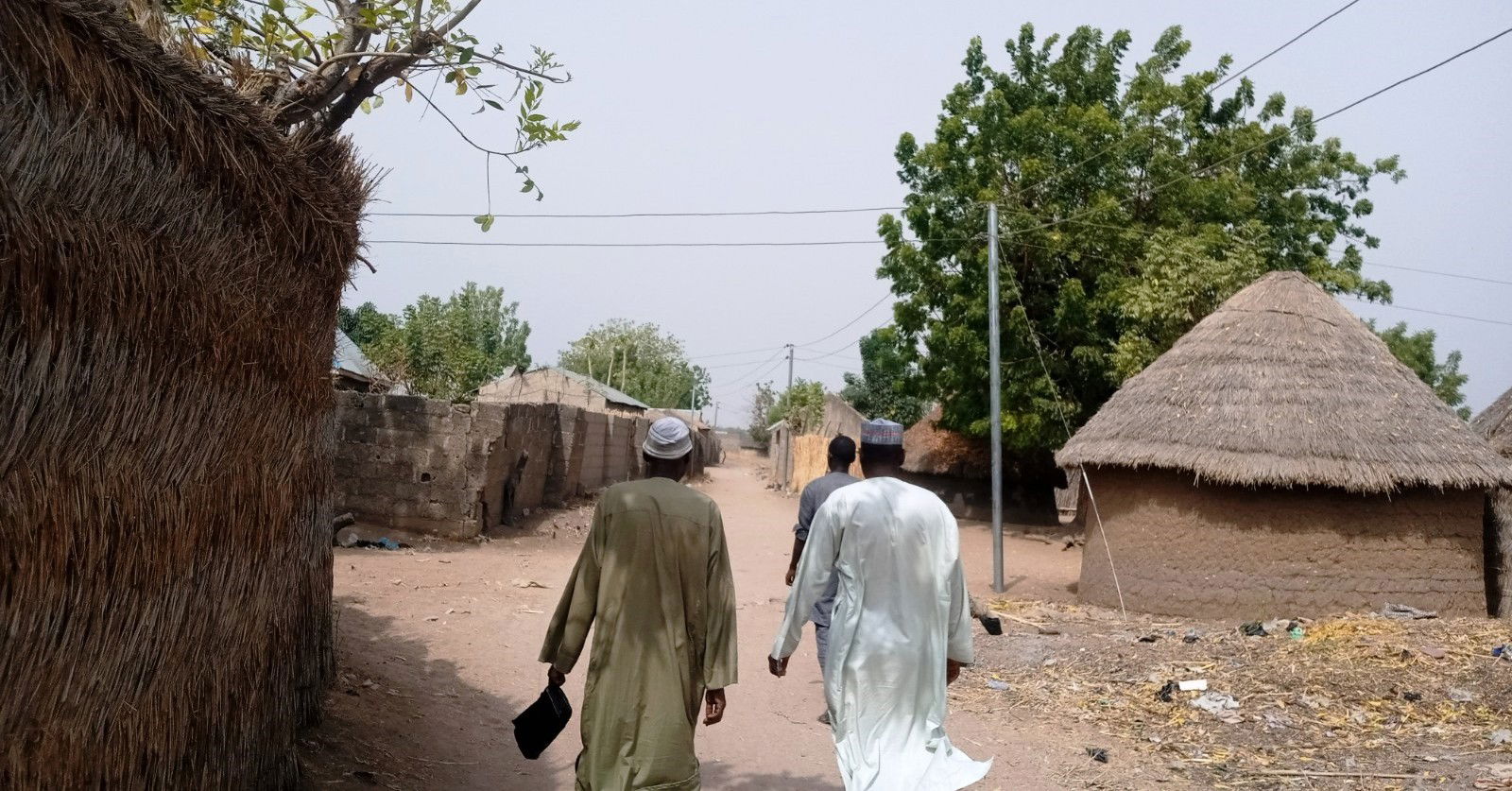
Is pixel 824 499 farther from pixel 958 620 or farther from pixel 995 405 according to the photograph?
pixel 995 405

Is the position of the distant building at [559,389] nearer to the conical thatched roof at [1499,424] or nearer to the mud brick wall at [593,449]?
the mud brick wall at [593,449]

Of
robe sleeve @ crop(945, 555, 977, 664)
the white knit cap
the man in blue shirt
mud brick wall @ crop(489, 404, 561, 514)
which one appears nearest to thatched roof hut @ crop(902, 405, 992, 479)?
mud brick wall @ crop(489, 404, 561, 514)

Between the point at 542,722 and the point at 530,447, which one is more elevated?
the point at 530,447

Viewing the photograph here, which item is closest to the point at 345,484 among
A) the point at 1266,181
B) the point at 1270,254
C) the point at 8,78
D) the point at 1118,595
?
the point at 1118,595

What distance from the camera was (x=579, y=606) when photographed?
146 inches

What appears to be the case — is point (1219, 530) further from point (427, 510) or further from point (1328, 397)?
point (427, 510)

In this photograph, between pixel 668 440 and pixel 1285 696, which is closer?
pixel 668 440

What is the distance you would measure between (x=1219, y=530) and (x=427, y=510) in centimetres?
890

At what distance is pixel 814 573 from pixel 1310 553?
9.05 meters

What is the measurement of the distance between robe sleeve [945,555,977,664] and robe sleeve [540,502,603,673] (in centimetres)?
134

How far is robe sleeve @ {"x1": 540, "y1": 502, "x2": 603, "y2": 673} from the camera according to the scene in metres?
3.70

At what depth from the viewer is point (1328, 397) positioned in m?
12.2

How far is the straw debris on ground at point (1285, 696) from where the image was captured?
6.27 meters

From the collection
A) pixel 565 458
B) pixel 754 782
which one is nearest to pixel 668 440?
pixel 754 782
